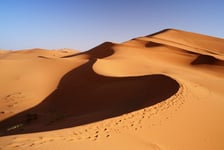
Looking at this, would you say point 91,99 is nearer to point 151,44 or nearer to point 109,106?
point 109,106

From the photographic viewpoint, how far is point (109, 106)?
30.1 ft

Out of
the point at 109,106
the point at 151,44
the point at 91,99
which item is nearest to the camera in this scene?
the point at 109,106

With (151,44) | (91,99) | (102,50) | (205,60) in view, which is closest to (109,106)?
(91,99)

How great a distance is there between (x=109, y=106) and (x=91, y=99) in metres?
1.42

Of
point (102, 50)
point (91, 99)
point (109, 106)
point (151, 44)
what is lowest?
point (102, 50)

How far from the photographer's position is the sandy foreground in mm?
5176

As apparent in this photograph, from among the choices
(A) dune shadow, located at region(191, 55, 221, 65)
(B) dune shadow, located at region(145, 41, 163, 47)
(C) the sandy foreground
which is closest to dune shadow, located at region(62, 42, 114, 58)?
(C) the sandy foreground

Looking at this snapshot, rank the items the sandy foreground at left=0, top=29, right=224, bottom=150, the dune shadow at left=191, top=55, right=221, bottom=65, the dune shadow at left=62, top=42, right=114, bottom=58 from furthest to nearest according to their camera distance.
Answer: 1. the dune shadow at left=62, top=42, right=114, bottom=58
2. the dune shadow at left=191, top=55, right=221, bottom=65
3. the sandy foreground at left=0, top=29, right=224, bottom=150

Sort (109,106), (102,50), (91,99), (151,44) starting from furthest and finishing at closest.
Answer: (151,44) → (102,50) → (91,99) → (109,106)

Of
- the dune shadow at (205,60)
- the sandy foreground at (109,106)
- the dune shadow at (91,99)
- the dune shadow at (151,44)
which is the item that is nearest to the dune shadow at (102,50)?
the sandy foreground at (109,106)

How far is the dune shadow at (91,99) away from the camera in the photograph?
8.38 m

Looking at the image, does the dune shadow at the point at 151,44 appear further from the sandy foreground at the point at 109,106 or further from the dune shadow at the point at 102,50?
the sandy foreground at the point at 109,106

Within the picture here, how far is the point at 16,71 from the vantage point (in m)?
14.6

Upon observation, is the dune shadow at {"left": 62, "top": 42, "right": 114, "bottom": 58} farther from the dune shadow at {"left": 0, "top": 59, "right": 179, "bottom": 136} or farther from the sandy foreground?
the dune shadow at {"left": 0, "top": 59, "right": 179, "bottom": 136}
